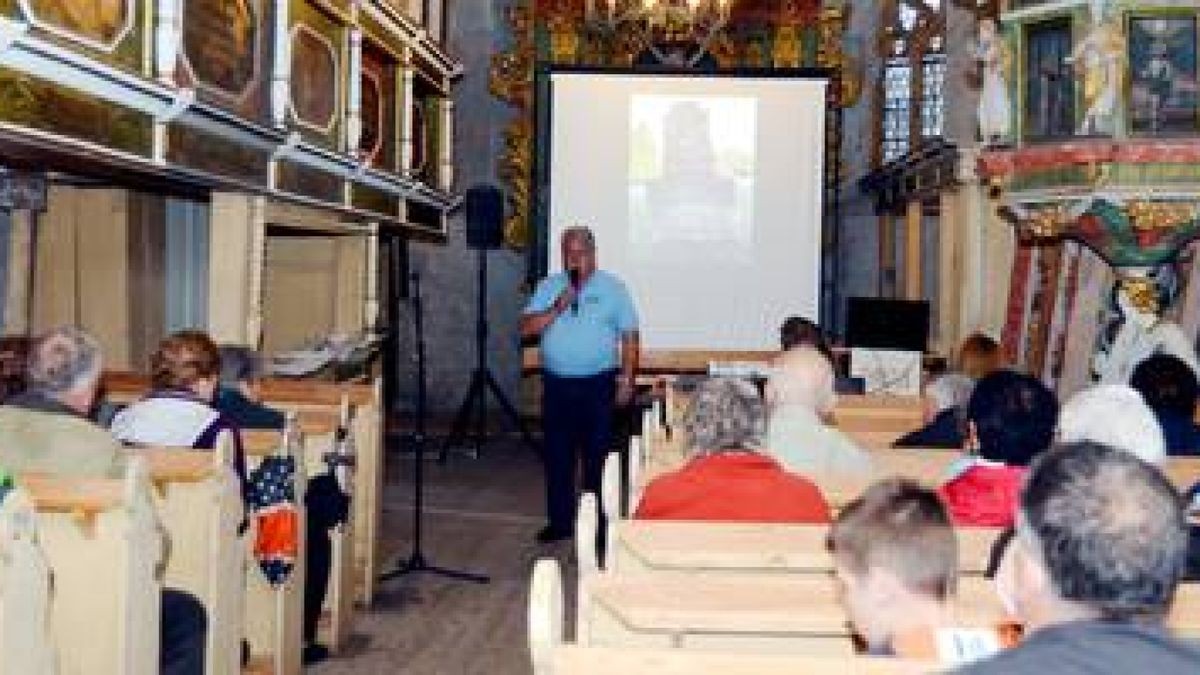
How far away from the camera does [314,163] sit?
9695mm

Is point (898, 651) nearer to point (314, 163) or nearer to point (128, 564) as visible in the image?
point (128, 564)

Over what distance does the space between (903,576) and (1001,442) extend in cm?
176

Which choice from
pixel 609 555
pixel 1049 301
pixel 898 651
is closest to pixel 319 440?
pixel 609 555

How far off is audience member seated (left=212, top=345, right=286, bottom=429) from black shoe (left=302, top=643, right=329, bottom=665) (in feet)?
3.05

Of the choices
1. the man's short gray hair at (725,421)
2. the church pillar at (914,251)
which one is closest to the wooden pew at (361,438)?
the man's short gray hair at (725,421)

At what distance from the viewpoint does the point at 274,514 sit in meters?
6.04

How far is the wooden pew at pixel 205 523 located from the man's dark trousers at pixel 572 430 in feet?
14.3

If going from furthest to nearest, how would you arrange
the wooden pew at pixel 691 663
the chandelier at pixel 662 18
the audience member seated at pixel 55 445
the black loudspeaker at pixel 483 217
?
the chandelier at pixel 662 18 < the black loudspeaker at pixel 483 217 < the audience member seated at pixel 55 445 < the wooden pew at pixel 691 663

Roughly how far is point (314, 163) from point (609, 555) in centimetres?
593

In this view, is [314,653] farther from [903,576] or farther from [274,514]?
[903,576]

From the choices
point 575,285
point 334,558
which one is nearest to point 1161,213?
point 575,285

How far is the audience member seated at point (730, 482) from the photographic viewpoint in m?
4.69

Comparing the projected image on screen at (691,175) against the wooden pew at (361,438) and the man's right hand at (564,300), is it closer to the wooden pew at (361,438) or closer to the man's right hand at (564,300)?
the man's right hand at (564,300)

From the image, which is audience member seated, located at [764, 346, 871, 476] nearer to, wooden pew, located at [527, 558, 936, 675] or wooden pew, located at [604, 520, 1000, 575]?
wooden pew, located at [604, 520, 1000, 575]
